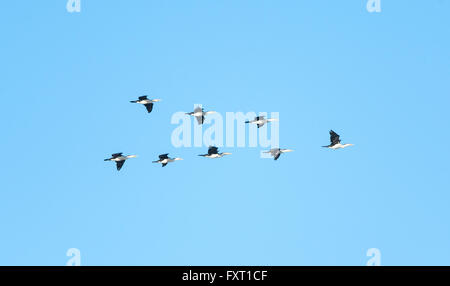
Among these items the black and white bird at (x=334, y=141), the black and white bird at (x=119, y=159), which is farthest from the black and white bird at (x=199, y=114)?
the black and white bird at (x=334, y=141)

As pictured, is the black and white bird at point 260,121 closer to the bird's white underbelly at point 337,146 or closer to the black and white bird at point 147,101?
the black and white bird at point 147,101

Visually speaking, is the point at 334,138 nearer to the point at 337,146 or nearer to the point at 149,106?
the point at 337,146

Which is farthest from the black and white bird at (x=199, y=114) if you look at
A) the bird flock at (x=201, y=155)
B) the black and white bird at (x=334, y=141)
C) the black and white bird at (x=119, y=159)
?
the black and white bird at (x=334, y=141)

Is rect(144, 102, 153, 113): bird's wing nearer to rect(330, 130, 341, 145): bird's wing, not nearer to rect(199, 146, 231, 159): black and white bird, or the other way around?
rect(199, 146, 231, 159): black and white bird

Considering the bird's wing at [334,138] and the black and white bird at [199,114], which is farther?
the black and white bird at [199,114]

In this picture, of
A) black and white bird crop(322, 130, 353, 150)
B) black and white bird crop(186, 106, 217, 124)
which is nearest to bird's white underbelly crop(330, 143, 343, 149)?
black and white bird crop(322, 130, 353, 150)

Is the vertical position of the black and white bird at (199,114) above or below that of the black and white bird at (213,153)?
above

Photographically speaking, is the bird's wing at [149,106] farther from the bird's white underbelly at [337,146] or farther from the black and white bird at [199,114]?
the bird's white underbelly at [337,146]

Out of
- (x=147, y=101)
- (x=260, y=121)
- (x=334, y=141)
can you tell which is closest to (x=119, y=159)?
(x=147, y=101)

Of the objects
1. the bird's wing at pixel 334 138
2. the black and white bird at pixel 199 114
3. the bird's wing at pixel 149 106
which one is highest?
the bird's wing at pixel 149 106

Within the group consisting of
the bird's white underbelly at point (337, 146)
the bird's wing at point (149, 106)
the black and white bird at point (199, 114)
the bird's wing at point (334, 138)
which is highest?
the bird's wing at point (149, 106)
